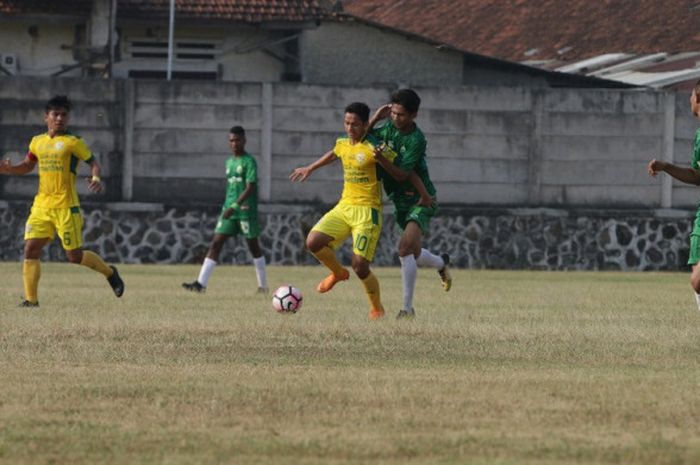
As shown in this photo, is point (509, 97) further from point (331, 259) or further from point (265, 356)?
point (265, 356)

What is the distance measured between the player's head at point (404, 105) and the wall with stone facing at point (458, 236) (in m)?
11.4

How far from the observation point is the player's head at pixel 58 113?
16.7 meters

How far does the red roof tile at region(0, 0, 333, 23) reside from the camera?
31.8 metres

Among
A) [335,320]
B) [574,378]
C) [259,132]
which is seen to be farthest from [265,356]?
[259,132]

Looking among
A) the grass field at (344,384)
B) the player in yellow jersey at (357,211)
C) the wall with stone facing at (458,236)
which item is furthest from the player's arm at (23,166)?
the wall with stone facing at (458,236)

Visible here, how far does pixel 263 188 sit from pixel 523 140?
12.6 feet

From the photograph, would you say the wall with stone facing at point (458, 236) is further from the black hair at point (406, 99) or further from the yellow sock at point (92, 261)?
the black hair at point (406, 99)

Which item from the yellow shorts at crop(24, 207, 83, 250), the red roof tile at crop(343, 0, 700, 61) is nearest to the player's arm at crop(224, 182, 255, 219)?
the yellow shorts at crop(24, 207, 83, 250)

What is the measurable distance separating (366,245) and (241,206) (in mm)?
5647

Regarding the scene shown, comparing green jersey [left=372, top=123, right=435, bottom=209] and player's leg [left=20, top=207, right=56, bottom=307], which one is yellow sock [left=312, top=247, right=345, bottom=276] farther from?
player's leg [left=20, top=207, right=56, bottom=307]

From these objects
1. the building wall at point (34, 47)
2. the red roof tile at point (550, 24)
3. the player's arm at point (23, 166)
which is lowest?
the player's arm at point (23, 166)

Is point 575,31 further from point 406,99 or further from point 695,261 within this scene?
point 695,261

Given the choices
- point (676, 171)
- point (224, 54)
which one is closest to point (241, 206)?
point (676, 171)

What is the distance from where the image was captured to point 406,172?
15.6 m
